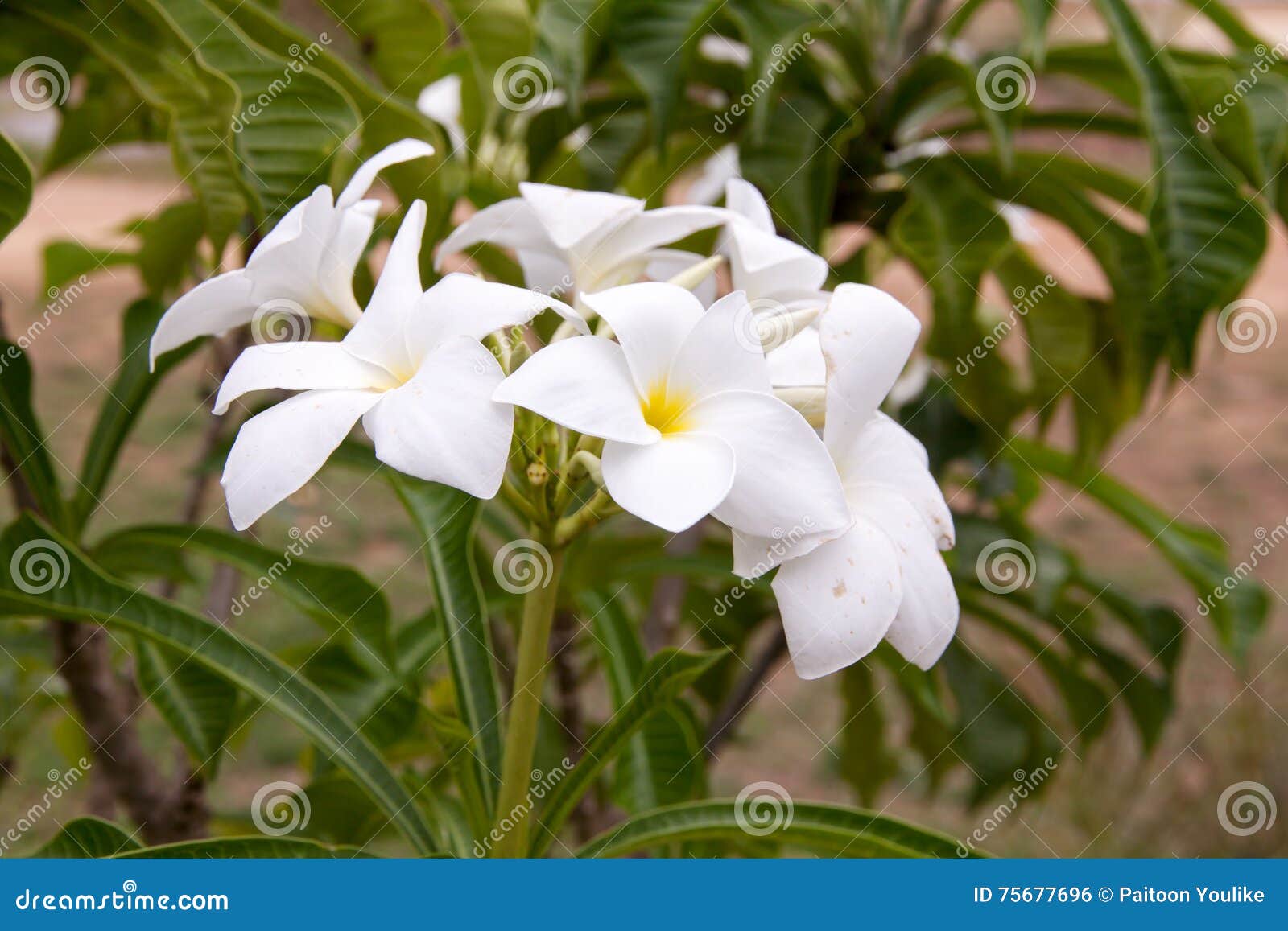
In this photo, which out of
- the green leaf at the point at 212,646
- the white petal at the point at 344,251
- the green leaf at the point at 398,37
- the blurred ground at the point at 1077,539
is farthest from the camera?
the blurred ground at the point at 1077,539

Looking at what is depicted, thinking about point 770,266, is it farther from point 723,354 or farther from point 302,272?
point 302,272

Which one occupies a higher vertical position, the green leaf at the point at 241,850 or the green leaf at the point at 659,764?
the green leaf at the point at 659,764

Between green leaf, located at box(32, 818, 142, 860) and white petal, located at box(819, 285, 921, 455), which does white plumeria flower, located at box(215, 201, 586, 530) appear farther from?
green leaf, located at box(32, 818, 142, 860)

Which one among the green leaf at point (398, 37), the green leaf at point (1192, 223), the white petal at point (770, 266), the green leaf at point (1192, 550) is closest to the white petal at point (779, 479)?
the white petal at point (770, 266)

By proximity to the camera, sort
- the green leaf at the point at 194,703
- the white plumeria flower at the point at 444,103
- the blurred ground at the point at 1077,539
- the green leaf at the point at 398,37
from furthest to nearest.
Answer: the blurred ground at the point at 1077,539
the white plumeria flower at the point at 444,103
the green leaf at the point at 398,37
the green leaf at the point at 194,703

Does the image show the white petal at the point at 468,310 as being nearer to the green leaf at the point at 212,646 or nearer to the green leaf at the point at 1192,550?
the green leaf at the point at 212,646

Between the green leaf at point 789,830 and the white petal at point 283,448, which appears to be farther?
the green leaf at point 789,830

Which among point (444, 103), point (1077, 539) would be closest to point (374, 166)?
point (444, 103)
